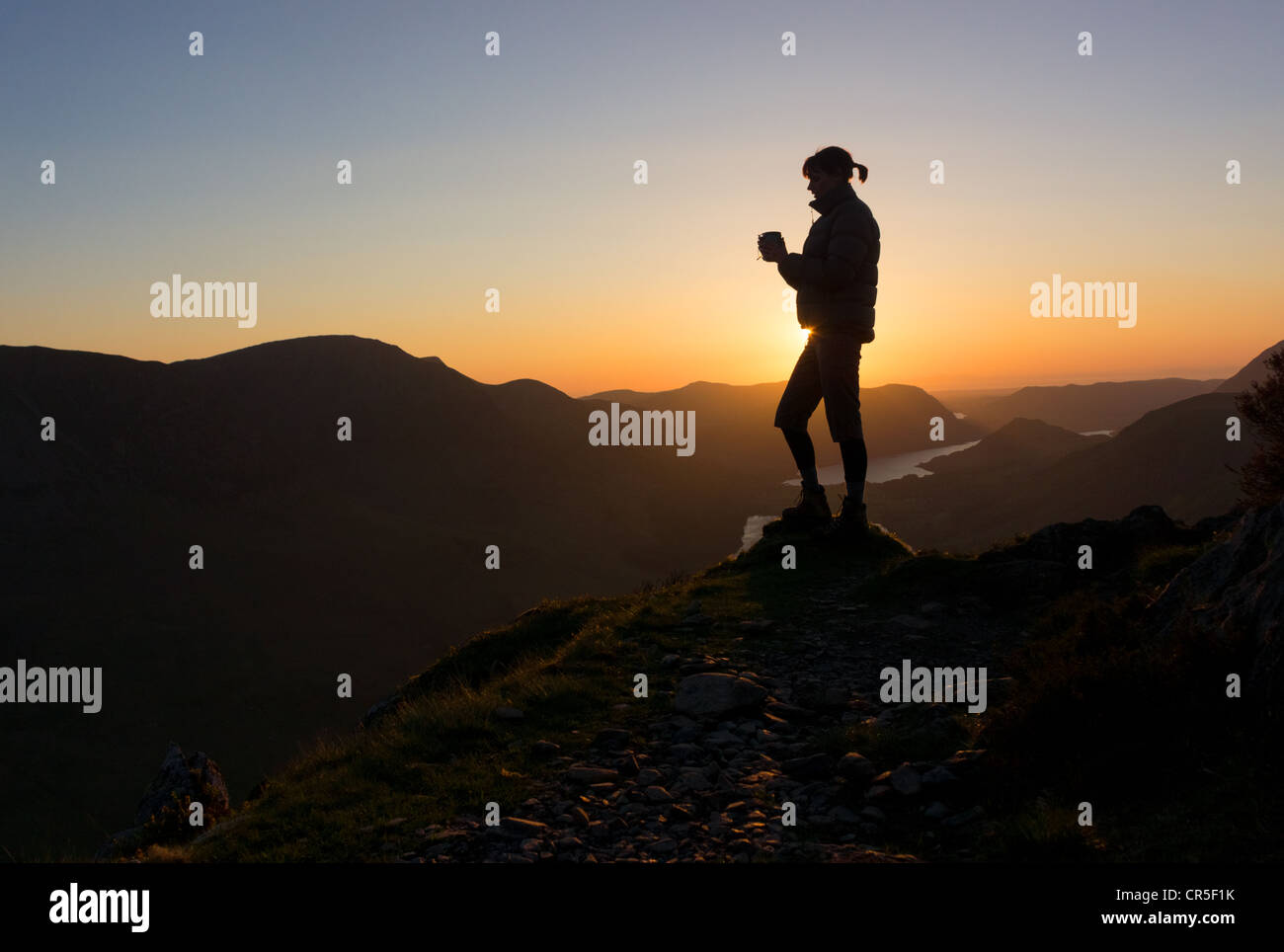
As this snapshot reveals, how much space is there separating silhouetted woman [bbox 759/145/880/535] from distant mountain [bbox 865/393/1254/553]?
95564mm

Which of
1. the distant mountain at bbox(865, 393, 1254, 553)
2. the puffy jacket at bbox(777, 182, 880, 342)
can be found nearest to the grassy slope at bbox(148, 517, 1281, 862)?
the puffy jacket at bbox(777, 182, 880, 342)

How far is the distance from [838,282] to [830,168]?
169 cm

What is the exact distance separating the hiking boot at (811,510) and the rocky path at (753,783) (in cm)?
495

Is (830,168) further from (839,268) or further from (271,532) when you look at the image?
(271,532)

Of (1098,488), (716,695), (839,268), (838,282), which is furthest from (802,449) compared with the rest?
(1098,488)

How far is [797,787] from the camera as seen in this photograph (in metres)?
5.24

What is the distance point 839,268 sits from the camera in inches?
402

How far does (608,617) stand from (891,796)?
5661 mm

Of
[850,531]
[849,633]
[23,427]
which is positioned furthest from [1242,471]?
[23,427]

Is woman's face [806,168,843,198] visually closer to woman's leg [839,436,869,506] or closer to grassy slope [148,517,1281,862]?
woman's leg [839,436,869,506]

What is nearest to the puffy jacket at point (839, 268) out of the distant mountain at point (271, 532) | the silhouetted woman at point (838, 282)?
the silhouetted woman at point (838, 282)

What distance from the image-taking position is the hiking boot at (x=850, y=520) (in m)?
12.0
